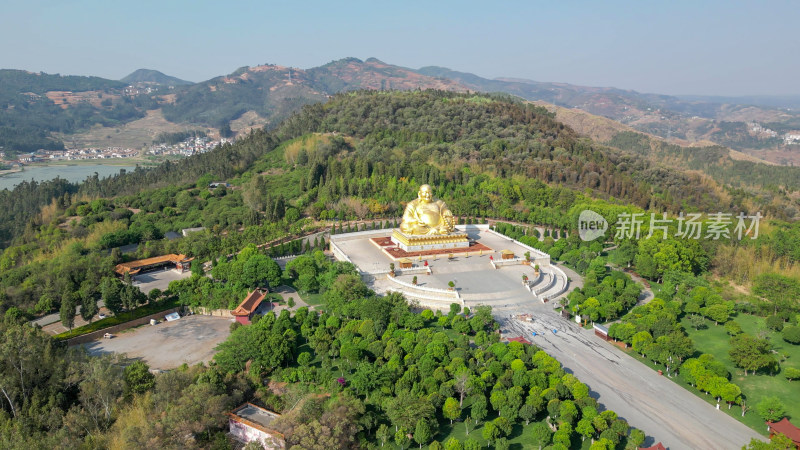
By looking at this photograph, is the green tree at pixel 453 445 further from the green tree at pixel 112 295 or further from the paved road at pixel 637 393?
the green tree at pixel 112 295

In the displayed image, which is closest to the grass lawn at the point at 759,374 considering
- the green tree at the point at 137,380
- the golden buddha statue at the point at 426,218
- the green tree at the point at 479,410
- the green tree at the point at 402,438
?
the green tree at the point at 479,410

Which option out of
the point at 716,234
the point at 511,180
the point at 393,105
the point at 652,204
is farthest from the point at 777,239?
the point at 393,105

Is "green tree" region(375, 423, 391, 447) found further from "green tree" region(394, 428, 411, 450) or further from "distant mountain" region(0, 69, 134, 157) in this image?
"distant mountain" region(0, 69, 134, 157)

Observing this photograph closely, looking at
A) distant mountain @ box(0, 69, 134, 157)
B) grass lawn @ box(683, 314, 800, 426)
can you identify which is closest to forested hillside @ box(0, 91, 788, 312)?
grass lawn @ box(683, 314, 800, 426)

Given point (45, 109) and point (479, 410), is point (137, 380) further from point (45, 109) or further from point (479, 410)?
point (45, 109)

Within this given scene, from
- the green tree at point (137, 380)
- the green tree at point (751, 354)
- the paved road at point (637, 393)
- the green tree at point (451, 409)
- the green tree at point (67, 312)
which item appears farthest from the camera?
the green tree at point (67, 312)
